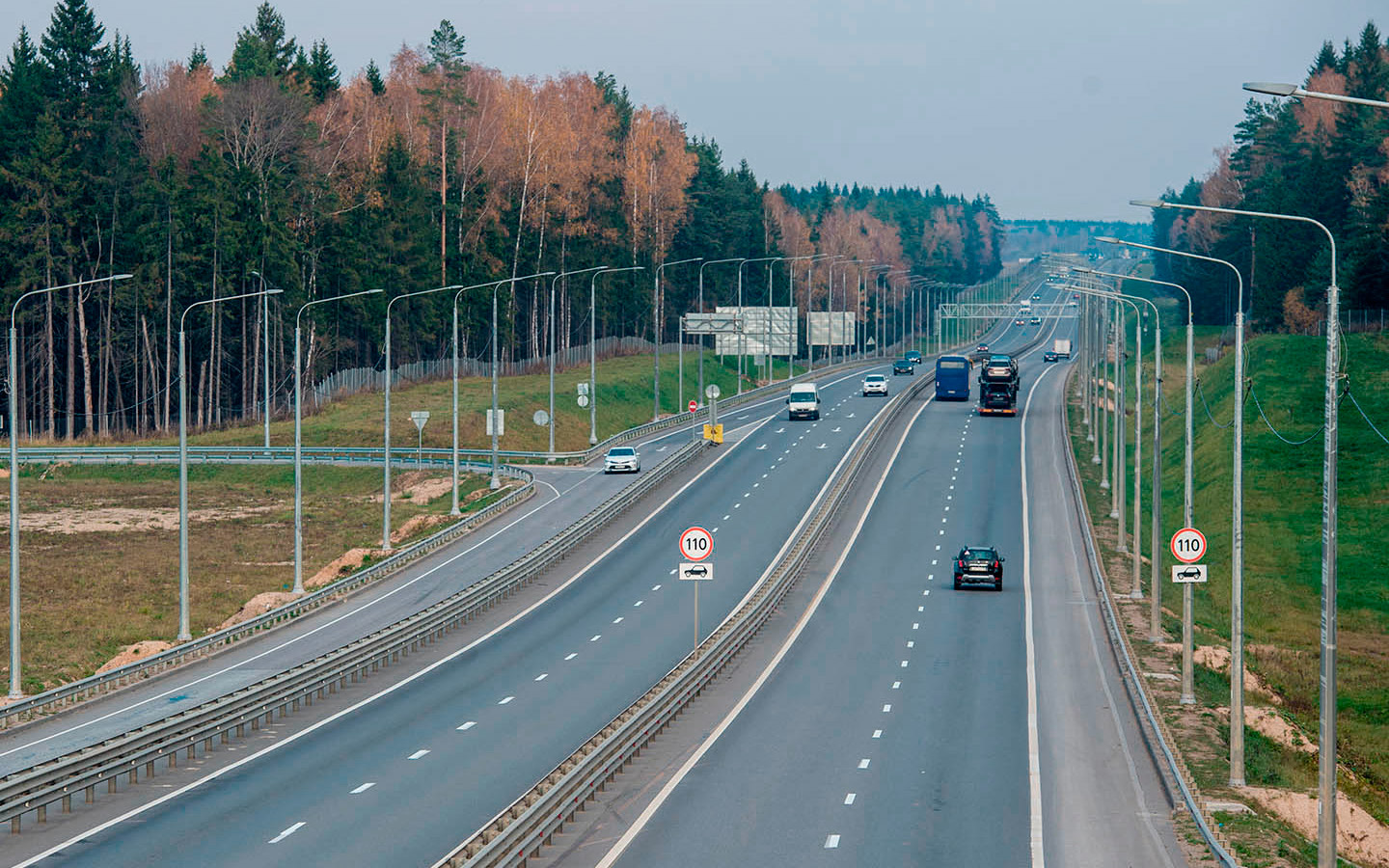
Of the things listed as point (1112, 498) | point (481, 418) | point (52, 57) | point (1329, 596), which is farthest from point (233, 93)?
point (1329, 596)

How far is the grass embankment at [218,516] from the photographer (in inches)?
2228

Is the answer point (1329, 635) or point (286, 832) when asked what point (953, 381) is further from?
point (1329, 635)

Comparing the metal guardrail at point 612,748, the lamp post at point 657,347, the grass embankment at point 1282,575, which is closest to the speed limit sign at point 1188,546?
the grass embankment at point 1282,575

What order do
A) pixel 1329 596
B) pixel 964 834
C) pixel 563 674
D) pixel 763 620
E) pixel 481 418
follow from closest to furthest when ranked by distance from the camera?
1. pixel 1329 596
2. pixel 964 834
3. pixel 563 674
4. pixel 763 620
5. pixel 481 418

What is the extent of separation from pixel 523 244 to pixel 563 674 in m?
101

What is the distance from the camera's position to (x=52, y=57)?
109m

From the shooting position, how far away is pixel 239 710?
34.7 m

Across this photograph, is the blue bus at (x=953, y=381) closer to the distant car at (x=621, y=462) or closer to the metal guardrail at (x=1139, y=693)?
the distant car at (x=621, y=462)

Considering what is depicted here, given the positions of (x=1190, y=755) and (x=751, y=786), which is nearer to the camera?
(x=751, y=786)

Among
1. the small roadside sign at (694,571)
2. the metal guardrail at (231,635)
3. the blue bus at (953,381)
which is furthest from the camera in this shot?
the blue bus at (953,381)

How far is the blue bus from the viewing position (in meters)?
117

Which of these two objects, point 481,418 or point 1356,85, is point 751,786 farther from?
point 1356,85

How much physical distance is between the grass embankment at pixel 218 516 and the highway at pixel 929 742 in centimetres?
2143

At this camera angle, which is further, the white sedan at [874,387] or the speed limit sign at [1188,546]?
the white sedan at [874,387]
